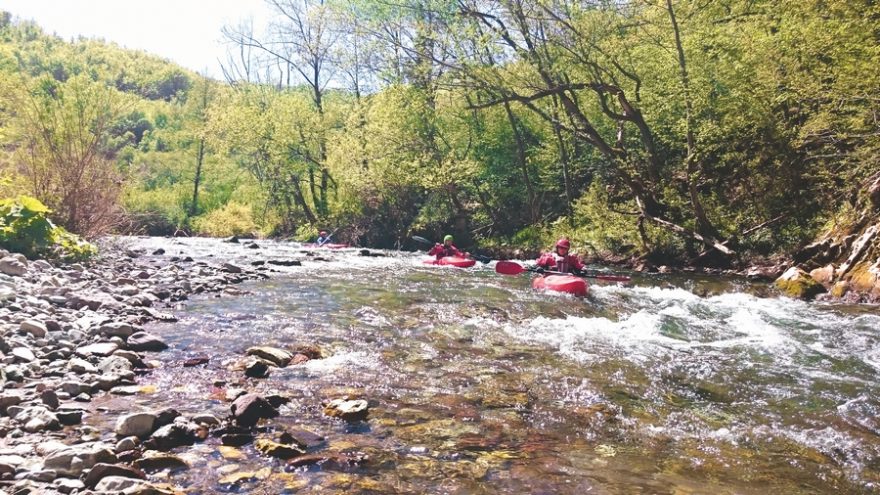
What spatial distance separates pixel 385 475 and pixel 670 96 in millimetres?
16012

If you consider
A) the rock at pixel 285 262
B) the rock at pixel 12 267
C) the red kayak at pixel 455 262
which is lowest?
the rock at pixel 285 262

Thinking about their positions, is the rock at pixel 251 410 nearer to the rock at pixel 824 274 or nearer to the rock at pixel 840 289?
the rock at pixel 840 289

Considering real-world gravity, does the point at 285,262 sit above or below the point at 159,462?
below

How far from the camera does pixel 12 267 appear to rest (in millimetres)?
9133

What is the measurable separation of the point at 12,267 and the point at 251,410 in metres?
7.10

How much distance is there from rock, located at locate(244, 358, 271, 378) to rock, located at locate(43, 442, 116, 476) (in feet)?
7.41

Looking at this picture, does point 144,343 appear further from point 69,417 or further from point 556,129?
point 556,129

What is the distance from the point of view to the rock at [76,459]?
351 centimetres

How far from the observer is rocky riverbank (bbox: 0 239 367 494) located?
353cm

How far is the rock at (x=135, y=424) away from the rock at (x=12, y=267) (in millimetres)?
6547

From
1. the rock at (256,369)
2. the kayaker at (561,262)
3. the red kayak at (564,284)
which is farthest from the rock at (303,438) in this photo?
the kayaker at (561,262)

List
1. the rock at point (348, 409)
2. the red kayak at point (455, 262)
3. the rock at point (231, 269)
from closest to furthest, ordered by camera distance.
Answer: the rock at point (348, 409) → the rock at point (231, 269) → the red kayak at point (455, 262)

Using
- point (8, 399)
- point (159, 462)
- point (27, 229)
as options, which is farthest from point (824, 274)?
point (27, 229)

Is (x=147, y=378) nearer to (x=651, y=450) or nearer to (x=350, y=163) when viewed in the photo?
(x=651, y=450)
